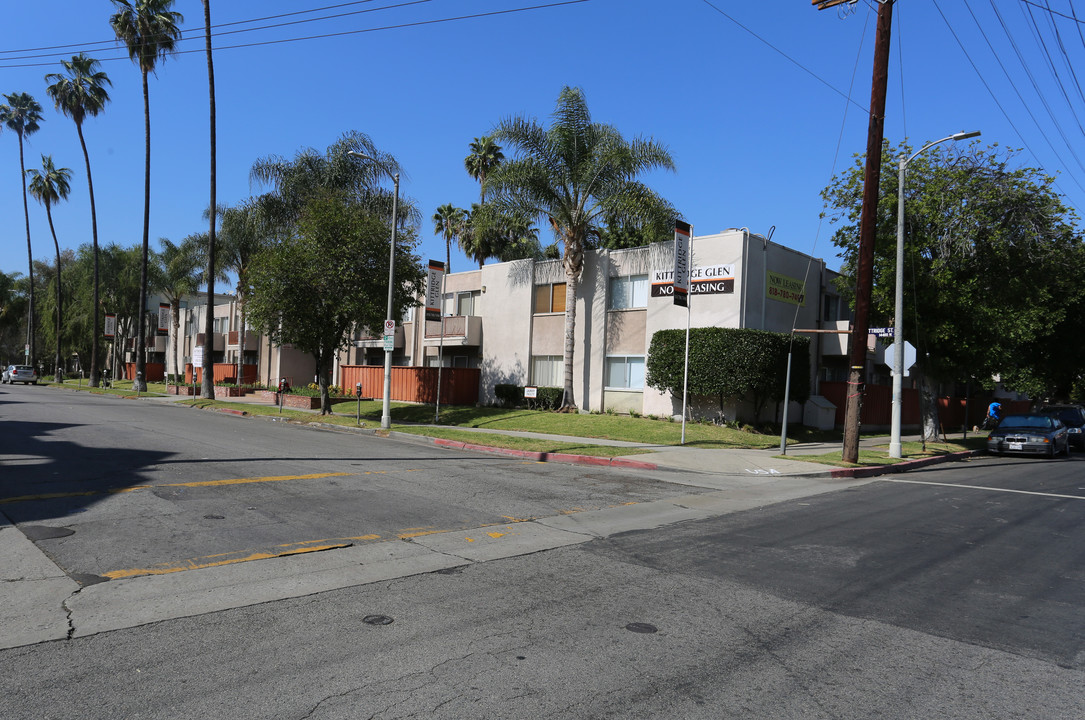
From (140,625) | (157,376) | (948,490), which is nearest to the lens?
(140,625)

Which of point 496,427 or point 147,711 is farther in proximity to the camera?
point 496,427

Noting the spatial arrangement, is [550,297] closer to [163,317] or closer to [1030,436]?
[1030,436]

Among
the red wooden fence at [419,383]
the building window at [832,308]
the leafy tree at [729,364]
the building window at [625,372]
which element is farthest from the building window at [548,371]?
the building window at [832,308]

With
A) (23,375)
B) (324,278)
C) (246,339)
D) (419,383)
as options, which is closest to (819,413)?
(419,383)

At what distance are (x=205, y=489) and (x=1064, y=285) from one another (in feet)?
102

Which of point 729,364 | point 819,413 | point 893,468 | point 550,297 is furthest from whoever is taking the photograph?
point 550,297

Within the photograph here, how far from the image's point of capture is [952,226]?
23.0 meters

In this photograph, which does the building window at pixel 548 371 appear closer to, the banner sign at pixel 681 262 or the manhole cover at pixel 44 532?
the banner sign at pixel 681 262

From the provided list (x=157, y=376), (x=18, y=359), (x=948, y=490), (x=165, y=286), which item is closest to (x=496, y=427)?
(x=948, y=490)

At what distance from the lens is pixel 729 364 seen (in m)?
22.8

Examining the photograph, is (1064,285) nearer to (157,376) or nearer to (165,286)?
(165,286)

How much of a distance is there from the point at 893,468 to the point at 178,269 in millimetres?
45029

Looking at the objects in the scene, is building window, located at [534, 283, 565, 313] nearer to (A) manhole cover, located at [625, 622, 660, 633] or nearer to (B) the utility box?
(B) the utility box

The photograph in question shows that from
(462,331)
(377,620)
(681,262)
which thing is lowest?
(377,620)
